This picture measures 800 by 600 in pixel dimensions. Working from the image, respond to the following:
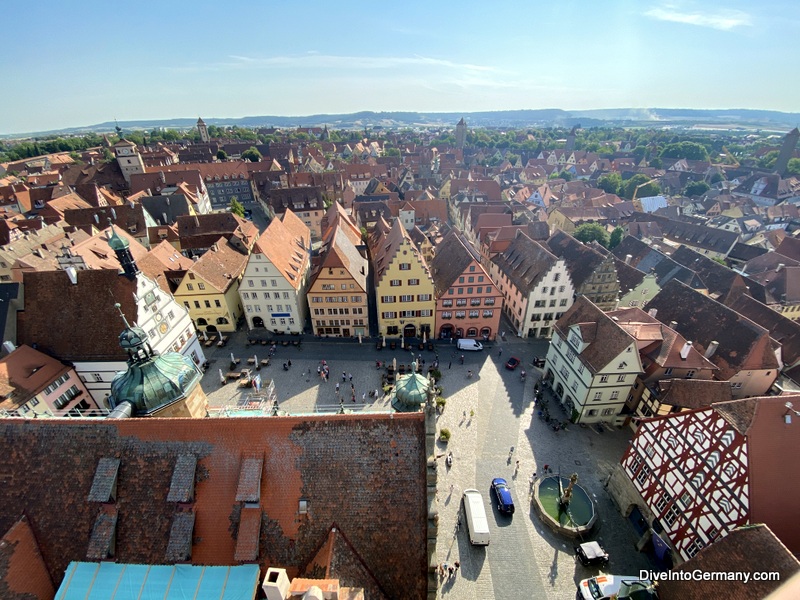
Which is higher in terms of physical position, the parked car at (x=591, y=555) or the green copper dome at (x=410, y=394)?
the green copper dome at (x=410, y=394)

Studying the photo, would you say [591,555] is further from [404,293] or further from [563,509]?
[404,293]

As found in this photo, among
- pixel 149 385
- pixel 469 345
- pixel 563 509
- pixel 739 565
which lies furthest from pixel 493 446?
pixel 149 385

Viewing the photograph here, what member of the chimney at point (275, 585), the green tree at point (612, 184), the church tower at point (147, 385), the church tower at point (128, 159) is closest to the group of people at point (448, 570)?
the chimney at point (275, 585)

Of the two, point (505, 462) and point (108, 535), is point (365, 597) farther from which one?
point (505, 462)

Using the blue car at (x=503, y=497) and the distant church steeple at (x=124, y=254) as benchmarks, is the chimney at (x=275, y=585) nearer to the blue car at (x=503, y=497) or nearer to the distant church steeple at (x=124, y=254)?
the blue car at (x=503, y=497)

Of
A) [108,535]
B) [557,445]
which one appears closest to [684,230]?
[557,445]

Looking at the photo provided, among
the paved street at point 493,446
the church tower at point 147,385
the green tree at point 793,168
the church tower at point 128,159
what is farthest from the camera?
the green tree at point 793,168
